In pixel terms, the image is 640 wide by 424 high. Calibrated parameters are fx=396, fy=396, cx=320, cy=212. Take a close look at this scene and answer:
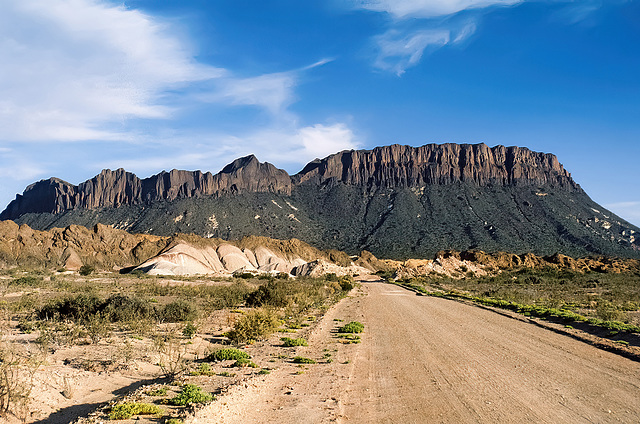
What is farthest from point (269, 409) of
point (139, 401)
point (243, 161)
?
point (243, 161)

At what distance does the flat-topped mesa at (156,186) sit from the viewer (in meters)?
162

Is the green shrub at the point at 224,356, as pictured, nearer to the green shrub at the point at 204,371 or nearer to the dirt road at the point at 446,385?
the green shrub at the point at 204,371

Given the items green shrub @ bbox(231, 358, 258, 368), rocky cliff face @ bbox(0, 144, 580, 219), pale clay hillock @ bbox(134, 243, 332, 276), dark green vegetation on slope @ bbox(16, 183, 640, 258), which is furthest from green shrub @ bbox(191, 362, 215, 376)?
rocky cliff face @ bbox(0, 144, 580, 219)

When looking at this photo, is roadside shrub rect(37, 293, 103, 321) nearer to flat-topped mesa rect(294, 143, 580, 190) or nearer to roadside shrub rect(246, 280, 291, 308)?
roadside shrub rect(246, 280, 291, 308)

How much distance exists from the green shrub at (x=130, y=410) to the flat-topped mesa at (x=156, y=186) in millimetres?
149611

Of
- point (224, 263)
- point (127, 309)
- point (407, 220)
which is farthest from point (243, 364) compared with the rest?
point (407, 220)

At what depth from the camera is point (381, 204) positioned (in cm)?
14325

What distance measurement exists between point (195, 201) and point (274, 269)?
6878cm

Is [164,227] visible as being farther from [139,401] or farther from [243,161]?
[139,401]

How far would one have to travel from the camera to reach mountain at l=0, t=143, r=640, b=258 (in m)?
116

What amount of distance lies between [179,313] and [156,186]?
165 metres

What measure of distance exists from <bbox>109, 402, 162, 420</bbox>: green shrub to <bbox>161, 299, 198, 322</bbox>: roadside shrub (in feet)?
35.9

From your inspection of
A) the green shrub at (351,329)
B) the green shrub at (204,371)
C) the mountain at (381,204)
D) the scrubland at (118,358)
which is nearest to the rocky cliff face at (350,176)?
the mountain at (381,204)

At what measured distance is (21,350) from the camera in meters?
11.3
